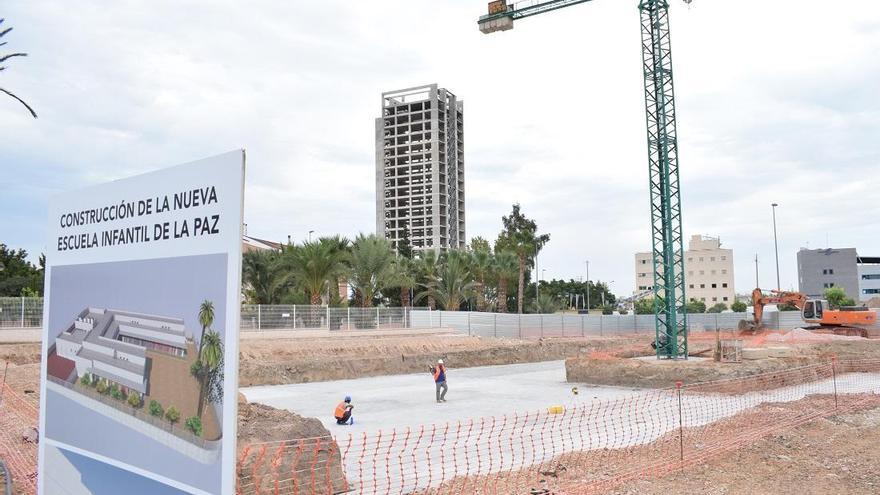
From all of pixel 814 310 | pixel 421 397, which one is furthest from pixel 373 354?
pixel 814 310

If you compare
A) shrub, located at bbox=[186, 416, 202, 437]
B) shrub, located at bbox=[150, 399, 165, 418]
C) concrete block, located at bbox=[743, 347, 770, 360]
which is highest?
shrub, located at bbox=[150, 399, 165, 418]

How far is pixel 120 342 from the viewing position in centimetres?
358

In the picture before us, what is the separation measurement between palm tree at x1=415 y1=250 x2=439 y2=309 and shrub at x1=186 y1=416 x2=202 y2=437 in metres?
44.5

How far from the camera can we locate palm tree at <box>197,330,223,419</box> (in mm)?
3006

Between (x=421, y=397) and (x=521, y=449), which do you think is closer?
(x=521, y=449)

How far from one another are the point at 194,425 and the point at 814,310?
4276 centimetres

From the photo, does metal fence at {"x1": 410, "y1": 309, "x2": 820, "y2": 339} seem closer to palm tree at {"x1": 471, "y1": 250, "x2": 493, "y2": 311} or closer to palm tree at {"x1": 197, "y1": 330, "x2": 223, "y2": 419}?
palm tree at {"x1": 471, "y1": 250, "x2": 493, "y2": 311}

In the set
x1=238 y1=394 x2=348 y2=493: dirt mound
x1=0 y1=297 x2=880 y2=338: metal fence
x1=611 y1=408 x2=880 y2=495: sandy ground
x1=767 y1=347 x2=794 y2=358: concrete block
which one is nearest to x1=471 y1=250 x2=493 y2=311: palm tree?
x1=0 y1=297 x2=880 y2=338: metal fence

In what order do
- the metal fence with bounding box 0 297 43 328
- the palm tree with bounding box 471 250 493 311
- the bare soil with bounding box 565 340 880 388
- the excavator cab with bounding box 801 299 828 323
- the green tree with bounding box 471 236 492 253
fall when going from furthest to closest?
the green tree with bounding box 471 236 492 253 < the palm tree with bounding box 471 250 493 311 < the excavator cab with bounding box 801 299 828 323 < the metal fence with bounding box 0 297 43 328 < the bare soil with bounding box 565 340 880 388

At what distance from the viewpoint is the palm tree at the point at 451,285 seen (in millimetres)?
47000

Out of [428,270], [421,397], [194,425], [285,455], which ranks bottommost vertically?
[421,397]

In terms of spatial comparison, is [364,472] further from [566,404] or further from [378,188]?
[378,188]

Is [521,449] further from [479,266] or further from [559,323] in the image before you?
[559,323]

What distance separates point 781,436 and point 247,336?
23127 mm
